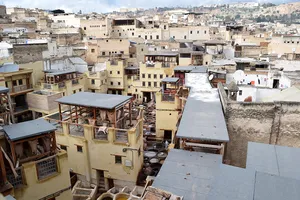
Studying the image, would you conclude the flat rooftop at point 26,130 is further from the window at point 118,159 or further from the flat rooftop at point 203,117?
the flat rooftop at point 203,117

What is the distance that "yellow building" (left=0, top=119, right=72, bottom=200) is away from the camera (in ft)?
38.6

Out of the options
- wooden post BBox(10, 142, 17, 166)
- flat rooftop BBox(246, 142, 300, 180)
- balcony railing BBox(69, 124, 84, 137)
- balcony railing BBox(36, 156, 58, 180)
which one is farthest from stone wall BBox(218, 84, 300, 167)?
wooden post BBox(10, 142, 17, 166)

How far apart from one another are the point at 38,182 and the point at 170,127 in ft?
56.2

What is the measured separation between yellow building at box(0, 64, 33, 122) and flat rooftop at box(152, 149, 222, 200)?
80.9ft

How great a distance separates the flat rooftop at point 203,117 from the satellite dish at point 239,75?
7061 mm

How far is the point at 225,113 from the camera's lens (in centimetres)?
1761

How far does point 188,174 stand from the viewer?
11.4 metres

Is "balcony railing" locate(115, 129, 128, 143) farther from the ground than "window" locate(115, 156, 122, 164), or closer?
farther from the ground

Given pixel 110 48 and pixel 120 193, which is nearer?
pixel 120 193

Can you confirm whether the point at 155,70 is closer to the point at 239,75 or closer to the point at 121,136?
the point at 239,75

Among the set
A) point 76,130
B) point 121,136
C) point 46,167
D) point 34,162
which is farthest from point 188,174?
point 76,130

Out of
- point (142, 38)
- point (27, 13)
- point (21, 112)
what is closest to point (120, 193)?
point (21, 112)

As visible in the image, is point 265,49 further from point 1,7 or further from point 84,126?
point 1,7

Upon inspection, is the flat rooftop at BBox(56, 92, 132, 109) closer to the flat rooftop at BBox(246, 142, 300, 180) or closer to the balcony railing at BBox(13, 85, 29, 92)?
the flat rooftop at BBox(246, 142, 300, 180)
